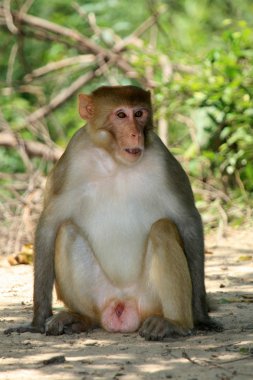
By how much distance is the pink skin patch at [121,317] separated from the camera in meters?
5.09

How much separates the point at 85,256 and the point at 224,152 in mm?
4798

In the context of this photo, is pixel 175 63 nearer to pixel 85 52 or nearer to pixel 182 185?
pixel 85 52

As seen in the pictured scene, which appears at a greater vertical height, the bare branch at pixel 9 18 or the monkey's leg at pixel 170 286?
the bare branch at pixel 9 18

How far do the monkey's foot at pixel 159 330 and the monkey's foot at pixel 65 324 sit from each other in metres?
0.41

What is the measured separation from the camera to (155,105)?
10062mm

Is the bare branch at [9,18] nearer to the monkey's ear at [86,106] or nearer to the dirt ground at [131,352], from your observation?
the dirt ground at [131,352]

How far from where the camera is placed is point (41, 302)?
201 inches

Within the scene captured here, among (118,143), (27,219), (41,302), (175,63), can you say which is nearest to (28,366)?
(41,302)

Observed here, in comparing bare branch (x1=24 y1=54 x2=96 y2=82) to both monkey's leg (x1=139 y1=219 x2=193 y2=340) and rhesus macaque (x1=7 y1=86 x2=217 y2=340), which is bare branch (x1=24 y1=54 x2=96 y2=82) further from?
monkey's leg (x1=139 y1=219 x2=193 y2=340)

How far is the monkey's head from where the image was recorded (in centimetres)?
500

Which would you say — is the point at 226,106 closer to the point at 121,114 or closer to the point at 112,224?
the point at 121,114

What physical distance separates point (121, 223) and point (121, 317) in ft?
1.80

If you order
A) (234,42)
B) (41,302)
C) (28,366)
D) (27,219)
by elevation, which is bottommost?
(28,366)

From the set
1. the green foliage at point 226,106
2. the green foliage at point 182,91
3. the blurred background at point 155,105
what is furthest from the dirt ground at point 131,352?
the green foliage at point 182,91
